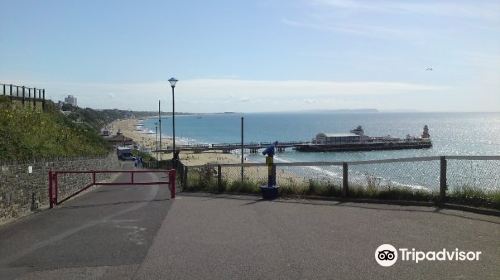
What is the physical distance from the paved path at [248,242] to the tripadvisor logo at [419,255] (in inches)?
5.4

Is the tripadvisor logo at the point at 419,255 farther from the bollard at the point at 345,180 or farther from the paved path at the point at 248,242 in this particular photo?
the bollard at the point at 345,180

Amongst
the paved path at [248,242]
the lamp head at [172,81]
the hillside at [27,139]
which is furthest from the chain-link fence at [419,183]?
the lamp head at [172,81]

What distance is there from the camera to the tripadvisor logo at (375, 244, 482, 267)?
7.54 meters

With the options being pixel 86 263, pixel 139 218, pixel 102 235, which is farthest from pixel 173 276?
pixel 139 218

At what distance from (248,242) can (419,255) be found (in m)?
2.79

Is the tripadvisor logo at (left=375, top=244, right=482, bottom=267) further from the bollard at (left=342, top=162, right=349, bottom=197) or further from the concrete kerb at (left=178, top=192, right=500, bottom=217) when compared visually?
the bollard at (left=342, top=162, right=349, bottom=197)

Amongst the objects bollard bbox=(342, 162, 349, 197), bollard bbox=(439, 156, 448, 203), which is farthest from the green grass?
bollard bbox=(342, 162, 349, 197)

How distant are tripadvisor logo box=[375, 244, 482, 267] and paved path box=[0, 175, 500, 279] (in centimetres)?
14

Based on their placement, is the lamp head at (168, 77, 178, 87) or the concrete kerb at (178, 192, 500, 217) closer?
the concrete kerb at (178, 192, 500, 217)

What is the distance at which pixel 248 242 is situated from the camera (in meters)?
9.28

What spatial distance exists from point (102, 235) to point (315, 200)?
18.9 ft

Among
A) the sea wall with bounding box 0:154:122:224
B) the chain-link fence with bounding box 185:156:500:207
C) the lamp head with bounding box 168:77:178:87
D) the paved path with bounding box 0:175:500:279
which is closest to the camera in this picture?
the paved path with bounding box 0:175:500:279

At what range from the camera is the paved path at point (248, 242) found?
7.33 meters

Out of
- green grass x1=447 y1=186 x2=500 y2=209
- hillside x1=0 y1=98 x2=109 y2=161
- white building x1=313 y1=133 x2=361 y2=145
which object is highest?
hillside x1=0 y1=98 x2=109 y2=161
